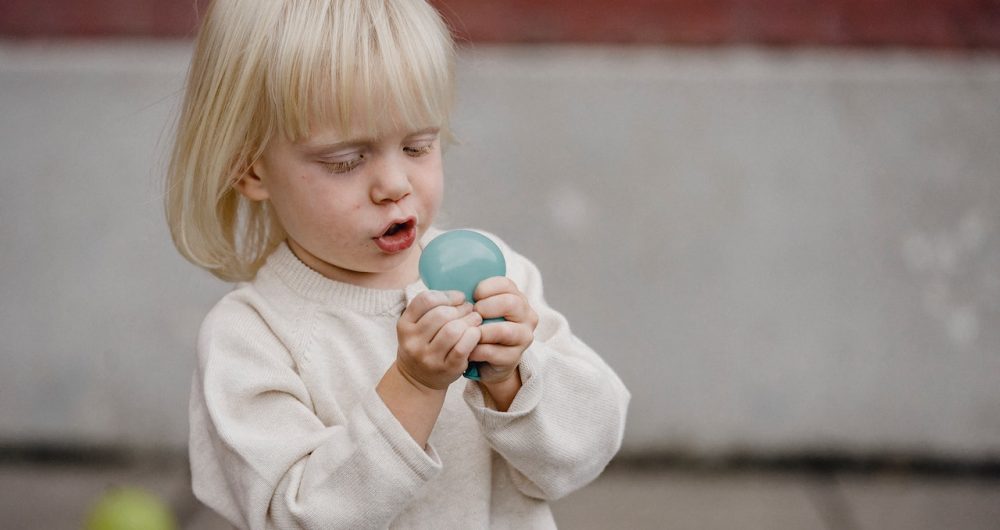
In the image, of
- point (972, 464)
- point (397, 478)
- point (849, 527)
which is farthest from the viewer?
point (972, 464)

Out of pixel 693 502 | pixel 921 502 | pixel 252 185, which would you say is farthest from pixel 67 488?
pixel 921 502

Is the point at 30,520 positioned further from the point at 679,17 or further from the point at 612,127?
the point at 679,17

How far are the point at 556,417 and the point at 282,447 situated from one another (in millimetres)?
396

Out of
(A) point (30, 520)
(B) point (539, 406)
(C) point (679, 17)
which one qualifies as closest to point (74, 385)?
(A) point (30, 520)

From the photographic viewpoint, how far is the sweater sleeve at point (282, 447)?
1509 millimetres

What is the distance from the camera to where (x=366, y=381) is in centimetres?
166

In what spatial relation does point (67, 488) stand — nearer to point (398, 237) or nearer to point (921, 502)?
point (398, 237)

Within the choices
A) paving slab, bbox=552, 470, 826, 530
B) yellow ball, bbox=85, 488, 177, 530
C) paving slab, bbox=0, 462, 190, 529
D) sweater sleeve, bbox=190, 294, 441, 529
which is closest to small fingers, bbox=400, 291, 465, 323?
sweater sleeve, bbox=190, 294, 441, 529

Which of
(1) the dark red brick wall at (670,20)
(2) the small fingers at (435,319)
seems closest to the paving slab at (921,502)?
(1) the dark red brick wall at (670,20)

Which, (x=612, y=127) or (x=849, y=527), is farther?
(x=612, y=127)

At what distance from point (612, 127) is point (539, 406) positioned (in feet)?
7.23

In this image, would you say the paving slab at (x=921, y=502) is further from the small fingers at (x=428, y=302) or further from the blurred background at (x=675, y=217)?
the small fingers at (x=428, y=302)

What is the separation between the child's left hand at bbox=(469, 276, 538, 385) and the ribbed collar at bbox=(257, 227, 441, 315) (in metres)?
0.22

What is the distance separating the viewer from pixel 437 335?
57.5 inches
